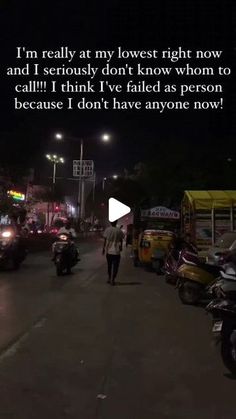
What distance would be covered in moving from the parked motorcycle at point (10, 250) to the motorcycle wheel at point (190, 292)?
307 inches

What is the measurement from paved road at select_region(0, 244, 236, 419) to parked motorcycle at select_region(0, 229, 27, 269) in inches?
226

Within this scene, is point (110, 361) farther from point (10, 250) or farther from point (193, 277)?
point (10, 250)

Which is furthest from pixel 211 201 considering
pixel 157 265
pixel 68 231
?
pixel 68 231

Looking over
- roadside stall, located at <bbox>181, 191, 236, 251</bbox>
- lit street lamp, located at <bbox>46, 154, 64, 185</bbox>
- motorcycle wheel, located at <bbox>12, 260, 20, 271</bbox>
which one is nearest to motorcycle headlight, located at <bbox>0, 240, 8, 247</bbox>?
motorcycle wheel, located at <bbox>12, 260, 20, 271</bbox>

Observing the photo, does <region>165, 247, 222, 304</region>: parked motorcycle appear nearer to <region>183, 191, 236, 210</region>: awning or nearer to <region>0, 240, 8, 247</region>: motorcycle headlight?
<region>183, 191, 236, 210</region>: awning

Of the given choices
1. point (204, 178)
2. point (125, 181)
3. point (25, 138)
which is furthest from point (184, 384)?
point (125, 181)

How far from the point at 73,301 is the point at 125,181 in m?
66.1

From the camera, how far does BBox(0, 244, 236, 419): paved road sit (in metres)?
5.41

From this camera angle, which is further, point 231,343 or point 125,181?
point 125,181

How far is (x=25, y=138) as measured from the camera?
110ft

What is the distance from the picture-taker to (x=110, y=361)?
716 cm

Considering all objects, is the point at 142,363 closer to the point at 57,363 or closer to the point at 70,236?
the point at 57,363

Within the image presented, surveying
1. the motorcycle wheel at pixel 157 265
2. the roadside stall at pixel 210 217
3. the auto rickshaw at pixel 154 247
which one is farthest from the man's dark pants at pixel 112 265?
the roadside stall at pixel 210 217

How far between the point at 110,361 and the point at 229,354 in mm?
1411
